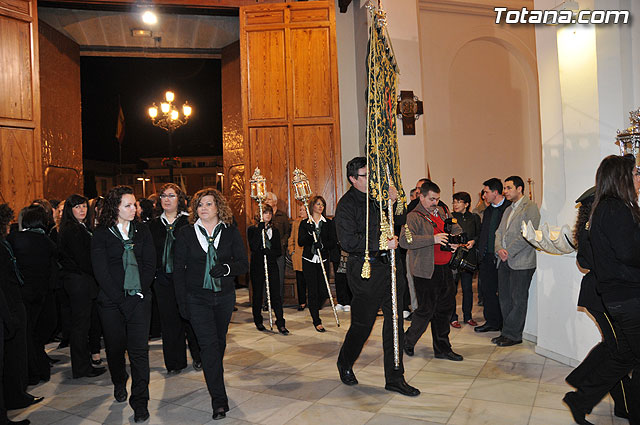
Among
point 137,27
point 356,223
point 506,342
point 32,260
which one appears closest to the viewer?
point 356,223

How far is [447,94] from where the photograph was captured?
11.8 meters

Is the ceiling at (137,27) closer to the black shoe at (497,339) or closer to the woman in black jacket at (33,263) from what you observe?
the woman in black jacket at (33,263)

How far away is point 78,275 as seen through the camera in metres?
5.00

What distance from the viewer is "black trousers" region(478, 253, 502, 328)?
20.4 feet

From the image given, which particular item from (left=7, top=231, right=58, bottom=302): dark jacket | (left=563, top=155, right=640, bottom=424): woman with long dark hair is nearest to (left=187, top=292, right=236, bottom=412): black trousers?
(left=7, top=231, right=58, bottom=302): dark jacket

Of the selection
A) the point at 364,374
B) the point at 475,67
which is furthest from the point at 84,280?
the point at 475,67

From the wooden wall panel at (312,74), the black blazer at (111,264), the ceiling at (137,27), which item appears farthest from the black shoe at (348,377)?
the ceiling at (137,27)

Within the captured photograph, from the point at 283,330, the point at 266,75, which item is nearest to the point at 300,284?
the point at 283,330

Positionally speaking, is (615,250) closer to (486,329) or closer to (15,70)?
(486,329)

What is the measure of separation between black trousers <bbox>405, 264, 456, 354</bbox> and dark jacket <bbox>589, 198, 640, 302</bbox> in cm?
206

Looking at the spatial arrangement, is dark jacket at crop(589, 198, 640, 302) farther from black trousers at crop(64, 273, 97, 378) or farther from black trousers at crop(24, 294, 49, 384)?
black trousers at crop(24, 294, 49, 384)

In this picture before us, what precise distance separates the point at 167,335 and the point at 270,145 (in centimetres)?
493

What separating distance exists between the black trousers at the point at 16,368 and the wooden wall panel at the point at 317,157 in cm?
554

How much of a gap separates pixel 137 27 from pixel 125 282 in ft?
25.5
